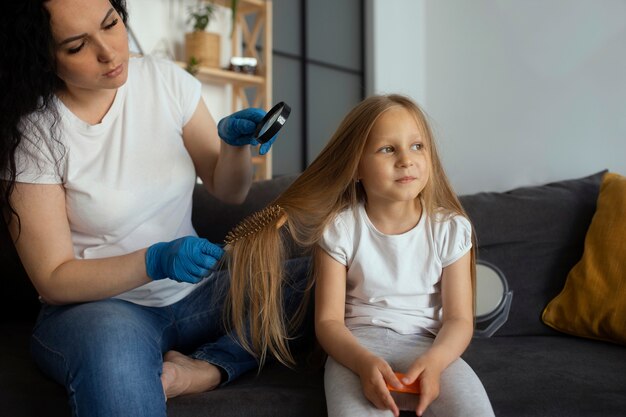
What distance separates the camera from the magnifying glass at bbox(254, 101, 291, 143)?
122 centimetres

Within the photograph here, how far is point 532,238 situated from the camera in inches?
67.3

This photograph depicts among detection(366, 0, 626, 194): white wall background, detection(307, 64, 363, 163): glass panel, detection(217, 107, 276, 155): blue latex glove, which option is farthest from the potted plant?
detection(217, 107, 276, 155): blue latex glove

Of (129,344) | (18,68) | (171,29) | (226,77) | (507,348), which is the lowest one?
(507,348)

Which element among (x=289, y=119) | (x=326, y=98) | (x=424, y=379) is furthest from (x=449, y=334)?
(x=326, y=98)

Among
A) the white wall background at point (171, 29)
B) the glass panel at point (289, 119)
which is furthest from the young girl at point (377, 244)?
the glass panel at point (289, 119)

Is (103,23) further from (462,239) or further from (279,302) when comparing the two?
(462,239)

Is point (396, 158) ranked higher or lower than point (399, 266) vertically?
higher

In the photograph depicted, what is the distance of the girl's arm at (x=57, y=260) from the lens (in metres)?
1.16

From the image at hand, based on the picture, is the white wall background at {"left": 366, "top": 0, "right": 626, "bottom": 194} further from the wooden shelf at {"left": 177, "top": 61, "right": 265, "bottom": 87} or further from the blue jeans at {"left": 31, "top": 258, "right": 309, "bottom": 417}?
the blue jeans at {"left": 31, "top": 258, "right": 309, "bottom": 417}

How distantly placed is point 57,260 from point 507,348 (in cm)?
100

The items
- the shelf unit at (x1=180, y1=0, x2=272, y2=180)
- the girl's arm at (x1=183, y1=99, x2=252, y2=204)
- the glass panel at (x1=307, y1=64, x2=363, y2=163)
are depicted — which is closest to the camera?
the girl's arm at (x1=183, y1=99, x2=252, y2=204)

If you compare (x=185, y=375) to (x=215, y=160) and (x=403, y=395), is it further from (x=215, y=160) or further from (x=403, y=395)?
(x=215, y=160)

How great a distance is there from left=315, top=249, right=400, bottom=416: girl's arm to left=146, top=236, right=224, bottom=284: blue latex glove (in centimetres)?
25

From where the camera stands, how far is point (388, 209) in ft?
4.42
